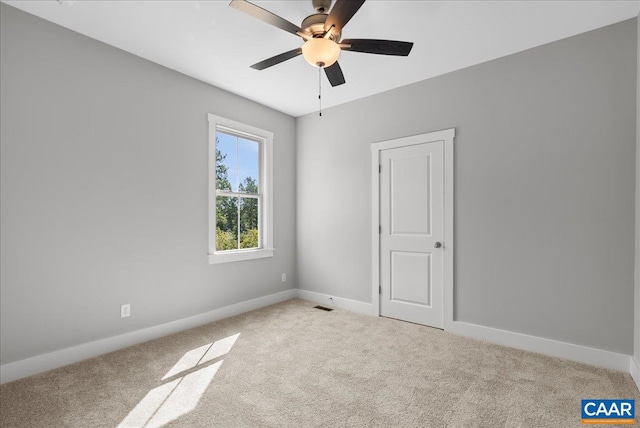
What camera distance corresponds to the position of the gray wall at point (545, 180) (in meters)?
2.50

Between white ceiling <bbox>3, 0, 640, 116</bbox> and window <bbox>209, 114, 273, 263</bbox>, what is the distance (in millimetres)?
797

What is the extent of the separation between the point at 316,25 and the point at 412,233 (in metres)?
2.41

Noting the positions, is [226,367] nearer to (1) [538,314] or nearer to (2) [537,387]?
(2) [537,387]

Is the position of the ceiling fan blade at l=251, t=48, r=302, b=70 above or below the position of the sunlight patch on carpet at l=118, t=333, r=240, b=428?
above

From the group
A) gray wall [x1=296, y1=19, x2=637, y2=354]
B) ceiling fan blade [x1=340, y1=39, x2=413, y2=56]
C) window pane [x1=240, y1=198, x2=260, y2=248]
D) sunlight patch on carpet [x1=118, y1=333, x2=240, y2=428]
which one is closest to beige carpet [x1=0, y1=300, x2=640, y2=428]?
sunlight patch on carpet [x1=118, y1=333, x2=240, y2=428]

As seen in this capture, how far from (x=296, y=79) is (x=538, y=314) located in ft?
10.9

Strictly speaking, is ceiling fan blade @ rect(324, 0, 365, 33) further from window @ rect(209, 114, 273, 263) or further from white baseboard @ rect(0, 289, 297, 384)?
white baseboard @ rect(0, 289, 297, 384)

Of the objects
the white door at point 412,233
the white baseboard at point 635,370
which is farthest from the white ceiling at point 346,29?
the white baseboard at point 635,370

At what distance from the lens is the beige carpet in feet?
6.26

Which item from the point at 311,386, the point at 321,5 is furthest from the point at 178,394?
the point at 321,5

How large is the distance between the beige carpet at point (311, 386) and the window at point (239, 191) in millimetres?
1196

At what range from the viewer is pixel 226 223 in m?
3.93

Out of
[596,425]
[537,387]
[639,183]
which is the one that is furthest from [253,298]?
[639,183]

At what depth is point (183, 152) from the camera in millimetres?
3379
